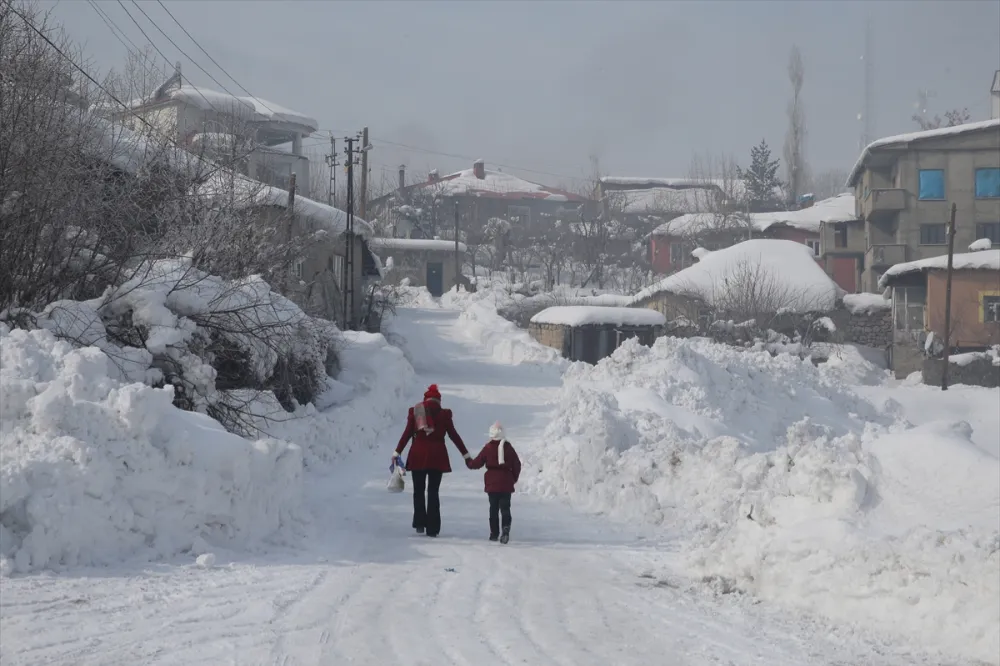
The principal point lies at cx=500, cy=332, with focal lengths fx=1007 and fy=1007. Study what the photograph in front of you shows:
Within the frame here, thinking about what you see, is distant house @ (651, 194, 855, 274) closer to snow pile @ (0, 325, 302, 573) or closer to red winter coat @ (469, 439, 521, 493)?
red winter coat @ (469, 439, 521, 493)

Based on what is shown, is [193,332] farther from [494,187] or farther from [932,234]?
[494,187]

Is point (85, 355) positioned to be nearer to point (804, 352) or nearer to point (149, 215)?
point (149, 215)

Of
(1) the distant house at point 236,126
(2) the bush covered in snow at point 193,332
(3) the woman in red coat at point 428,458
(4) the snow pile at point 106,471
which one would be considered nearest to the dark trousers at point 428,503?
(3) the woman in red coat at point 428,458

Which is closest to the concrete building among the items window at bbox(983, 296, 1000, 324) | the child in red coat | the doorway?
window at bbox(983, 296, 1000, 324)

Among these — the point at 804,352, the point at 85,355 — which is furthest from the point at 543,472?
the point at 804,352

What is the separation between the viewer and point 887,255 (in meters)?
51.7

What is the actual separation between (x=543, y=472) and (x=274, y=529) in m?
5.48

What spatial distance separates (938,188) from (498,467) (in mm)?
46899

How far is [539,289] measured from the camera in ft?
188

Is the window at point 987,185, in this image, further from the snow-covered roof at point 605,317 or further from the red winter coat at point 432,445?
the red winter coat at point 432,445

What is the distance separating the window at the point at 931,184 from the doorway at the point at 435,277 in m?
27.9

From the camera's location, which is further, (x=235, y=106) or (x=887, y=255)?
(x=887, y=255)

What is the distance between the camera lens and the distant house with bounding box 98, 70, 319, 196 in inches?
912

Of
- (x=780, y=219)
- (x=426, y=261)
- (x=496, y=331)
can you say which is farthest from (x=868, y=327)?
(x=426, y=261)
